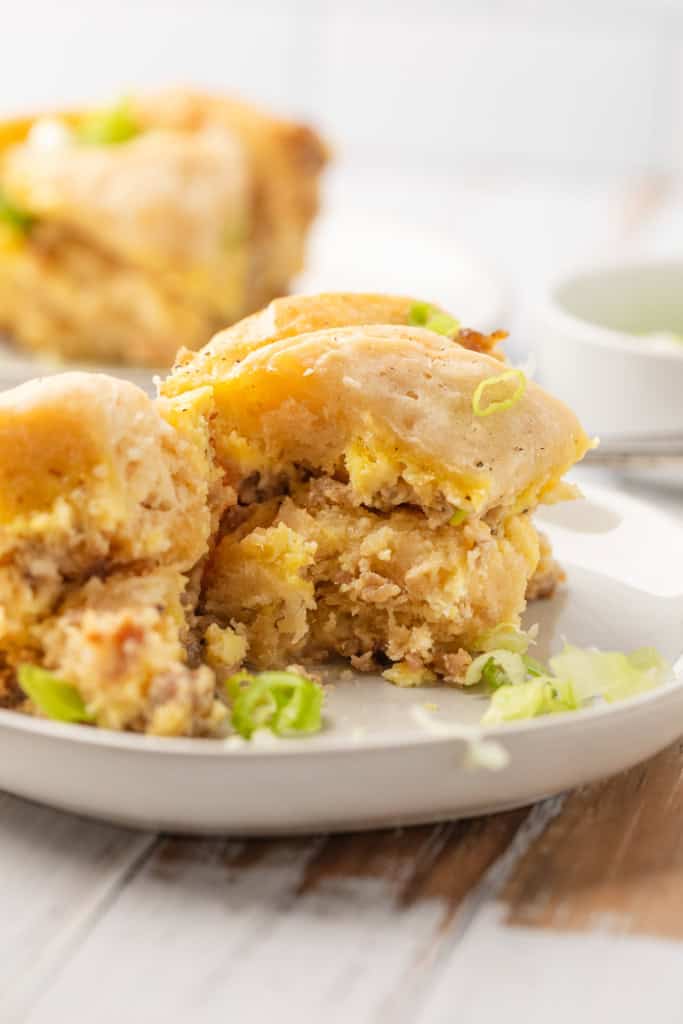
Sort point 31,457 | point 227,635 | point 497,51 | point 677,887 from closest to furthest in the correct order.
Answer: point 677,887 < point 31,457 < point 227,635 < point 497,51

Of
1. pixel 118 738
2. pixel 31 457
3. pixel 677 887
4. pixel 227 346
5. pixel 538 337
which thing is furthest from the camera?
pixel 538 337

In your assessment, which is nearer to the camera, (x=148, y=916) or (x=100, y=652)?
(x=148, y=916)

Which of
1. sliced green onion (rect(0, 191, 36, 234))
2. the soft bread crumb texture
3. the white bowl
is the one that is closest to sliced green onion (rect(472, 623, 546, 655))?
the soft bread crumb texture

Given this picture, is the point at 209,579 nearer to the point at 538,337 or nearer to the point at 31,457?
the point at 31,457

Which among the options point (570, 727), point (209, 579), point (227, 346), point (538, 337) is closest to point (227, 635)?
point (209, 579)

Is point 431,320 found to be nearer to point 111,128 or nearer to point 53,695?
point 53,695

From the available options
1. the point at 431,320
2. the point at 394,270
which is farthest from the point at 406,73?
the point at 431,320
